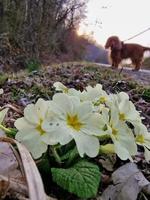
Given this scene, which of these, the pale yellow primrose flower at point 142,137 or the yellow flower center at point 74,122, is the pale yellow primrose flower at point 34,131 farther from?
the pale yellow primrose flower at point 142,137

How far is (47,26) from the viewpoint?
13.6 m

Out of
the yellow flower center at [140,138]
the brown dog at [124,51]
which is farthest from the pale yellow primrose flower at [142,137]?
the brown dog at [124,51]

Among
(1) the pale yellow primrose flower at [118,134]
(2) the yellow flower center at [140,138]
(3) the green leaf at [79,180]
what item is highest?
(1) the pale yellow primrose flower at [118,134]

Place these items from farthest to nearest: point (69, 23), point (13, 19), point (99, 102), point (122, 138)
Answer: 1. point (69, 23)
2. point (13, 19)
3. point (99, 102)
4. point (122, 138)

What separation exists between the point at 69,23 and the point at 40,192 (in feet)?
48.7

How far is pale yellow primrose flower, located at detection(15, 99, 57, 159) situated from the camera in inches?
53.2

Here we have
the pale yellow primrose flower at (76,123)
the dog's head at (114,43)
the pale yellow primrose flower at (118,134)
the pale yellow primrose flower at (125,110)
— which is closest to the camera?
the pale yellow primrose flower at (76,123)

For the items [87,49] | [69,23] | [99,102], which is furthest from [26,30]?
[99,102]

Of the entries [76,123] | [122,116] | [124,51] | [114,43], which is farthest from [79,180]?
[124,51]

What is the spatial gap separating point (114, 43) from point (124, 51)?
43 cm

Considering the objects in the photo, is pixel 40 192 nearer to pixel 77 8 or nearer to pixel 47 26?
pixel 47 26

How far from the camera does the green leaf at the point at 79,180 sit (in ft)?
4.40

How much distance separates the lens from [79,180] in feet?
4.50

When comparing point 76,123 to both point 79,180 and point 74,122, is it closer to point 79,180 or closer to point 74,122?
point 74,122
